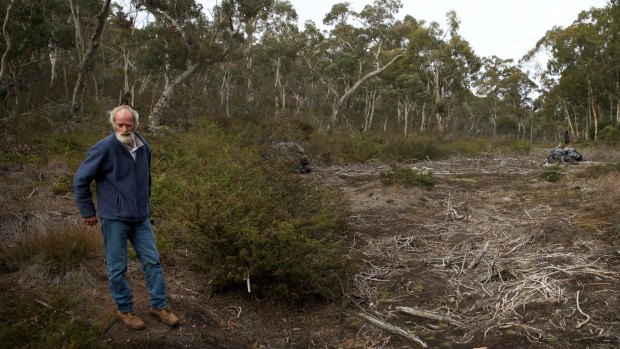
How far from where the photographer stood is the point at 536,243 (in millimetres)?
6020

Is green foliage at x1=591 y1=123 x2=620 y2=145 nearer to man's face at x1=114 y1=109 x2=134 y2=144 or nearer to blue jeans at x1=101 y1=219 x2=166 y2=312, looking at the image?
blue jeans at x1=101 y1=219 x2=166 y2=312

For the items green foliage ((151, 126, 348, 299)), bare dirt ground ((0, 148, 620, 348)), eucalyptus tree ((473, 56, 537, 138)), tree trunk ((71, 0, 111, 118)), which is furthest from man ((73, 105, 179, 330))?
eucalyptus tree ((473, 56, 537, 138))

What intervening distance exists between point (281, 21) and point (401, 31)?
11.1 m

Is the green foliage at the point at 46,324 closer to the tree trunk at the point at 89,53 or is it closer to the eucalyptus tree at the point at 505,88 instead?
the tree trunk at the point at 89,53

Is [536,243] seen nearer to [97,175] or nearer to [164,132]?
[97,175]

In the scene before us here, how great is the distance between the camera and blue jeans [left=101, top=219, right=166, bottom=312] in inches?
133

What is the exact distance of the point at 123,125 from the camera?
11.1 feet

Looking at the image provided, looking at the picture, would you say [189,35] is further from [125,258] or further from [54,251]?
[125,258]

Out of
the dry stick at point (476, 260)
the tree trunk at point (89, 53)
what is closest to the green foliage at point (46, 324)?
the dry stick at point (476, 260)

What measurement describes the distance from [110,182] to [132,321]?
1.04 meters

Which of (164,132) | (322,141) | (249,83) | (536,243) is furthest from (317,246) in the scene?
(249,83)

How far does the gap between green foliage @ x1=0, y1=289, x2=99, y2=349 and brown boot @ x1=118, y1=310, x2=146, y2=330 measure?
0.80ft

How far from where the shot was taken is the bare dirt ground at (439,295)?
381cm

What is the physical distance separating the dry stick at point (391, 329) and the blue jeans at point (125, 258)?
1.87 meters
